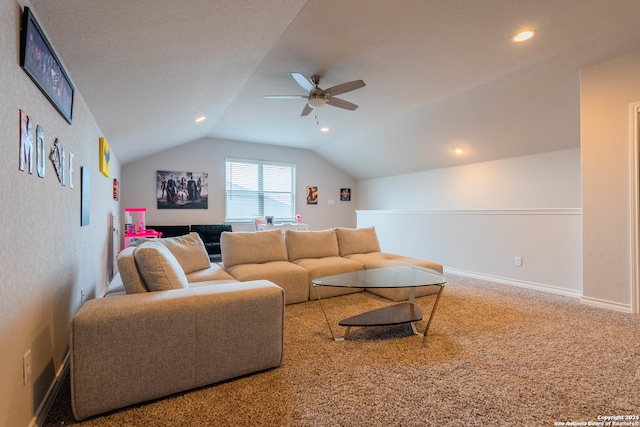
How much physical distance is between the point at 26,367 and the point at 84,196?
148 centimetres

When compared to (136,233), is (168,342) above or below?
below

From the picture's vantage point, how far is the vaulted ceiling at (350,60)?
185 centimetres

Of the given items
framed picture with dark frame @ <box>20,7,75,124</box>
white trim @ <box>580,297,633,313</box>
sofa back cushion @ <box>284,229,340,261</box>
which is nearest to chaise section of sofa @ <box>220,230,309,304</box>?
sofa back cushion @ <box>284,229,340,261</box>

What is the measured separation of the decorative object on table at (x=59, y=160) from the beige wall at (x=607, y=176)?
15.0ft

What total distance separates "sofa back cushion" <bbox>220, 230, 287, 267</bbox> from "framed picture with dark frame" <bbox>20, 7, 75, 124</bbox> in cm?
199

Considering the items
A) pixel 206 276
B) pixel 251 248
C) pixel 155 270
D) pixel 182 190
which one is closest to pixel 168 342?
pixel 155 270

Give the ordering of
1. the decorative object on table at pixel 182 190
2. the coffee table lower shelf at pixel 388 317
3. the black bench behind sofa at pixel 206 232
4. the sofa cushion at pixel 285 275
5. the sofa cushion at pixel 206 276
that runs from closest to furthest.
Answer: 1. the coffee table lower shelf at pixel 388 317
2. the sofa cushion at pixel 206 276
3. the sofa cushion at pixel 285 275
4. the black bench behind sofa at pixel 206 232
5. the decorative object on table at pixel 182 190

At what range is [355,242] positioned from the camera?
4391 millimetres

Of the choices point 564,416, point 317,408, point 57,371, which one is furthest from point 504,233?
point 57,371

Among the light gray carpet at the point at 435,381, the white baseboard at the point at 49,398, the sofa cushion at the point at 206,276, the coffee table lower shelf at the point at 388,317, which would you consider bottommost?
the light gray carpet at the point at 435,381

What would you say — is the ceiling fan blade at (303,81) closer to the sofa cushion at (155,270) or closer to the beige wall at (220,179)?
the sofa cushion at (155,270)

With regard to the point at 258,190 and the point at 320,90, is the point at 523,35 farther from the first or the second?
the point at 258,190

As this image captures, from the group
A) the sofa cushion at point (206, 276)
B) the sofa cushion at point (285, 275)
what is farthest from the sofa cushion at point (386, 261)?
the sofa cushion at point (206, 276)

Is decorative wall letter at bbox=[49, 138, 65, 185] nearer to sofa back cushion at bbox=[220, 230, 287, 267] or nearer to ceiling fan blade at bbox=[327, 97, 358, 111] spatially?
sofa back cushion at bbox=[220, 230, 287, 267]
